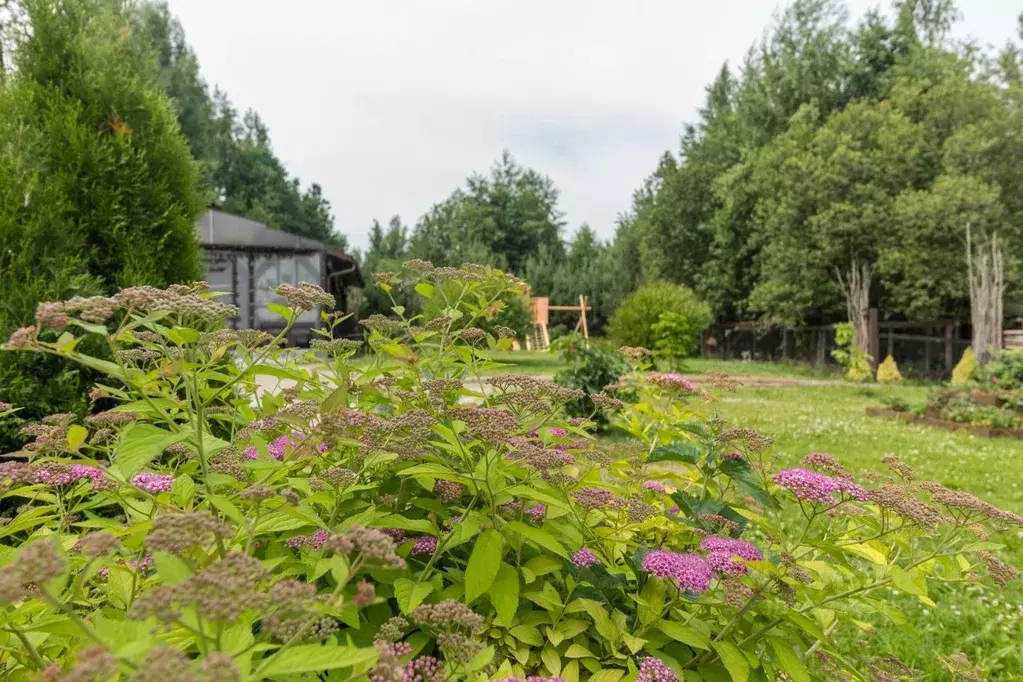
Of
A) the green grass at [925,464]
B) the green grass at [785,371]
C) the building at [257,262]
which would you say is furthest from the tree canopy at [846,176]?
the building at [257,262]

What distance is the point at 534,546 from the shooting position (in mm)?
1243

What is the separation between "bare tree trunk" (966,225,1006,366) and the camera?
13836 millimetres

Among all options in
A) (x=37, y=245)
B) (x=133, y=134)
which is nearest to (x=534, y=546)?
(x=37, y=245)

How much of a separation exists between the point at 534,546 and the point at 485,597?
0.15 meters

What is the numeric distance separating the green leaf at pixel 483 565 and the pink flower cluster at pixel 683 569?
30 cm

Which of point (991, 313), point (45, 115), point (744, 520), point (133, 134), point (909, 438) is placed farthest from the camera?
point (991, 313)

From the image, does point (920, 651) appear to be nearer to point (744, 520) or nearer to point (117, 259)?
point (744, 520)

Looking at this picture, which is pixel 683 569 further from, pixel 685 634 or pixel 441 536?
pixel 441 536

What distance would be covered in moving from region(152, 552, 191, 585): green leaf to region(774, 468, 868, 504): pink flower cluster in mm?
1082

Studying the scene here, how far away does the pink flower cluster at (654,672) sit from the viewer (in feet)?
3.32

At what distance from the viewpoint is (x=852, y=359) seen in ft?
51.1

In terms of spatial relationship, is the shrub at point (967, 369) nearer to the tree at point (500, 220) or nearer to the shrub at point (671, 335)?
the shrub at point (671, 335)

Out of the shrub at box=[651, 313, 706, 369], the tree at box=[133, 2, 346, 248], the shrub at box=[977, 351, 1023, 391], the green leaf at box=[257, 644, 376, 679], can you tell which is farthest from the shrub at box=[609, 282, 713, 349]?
the tree at box=[133, 2, 346, 248]

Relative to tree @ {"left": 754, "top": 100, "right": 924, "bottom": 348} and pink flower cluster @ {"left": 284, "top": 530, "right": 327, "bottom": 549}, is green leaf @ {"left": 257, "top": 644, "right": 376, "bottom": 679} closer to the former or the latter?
pink flower cluster @ {"left": 284, "top": 530, "right": 327, "bottom": 549}
